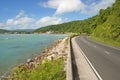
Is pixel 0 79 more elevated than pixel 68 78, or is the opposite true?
pixel 68 78

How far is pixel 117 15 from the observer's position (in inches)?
2365

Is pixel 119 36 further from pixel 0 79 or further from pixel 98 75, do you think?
pixel 98 75

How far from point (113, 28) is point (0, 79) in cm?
3877

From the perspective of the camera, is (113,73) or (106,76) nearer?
(106,76)

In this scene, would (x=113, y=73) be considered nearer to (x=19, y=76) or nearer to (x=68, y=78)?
(x=68, y=78)

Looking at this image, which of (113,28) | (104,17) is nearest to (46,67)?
(113,28)

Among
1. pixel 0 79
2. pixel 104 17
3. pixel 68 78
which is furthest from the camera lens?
pixel 104 17

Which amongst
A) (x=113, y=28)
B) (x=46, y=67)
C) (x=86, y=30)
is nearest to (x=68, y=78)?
(x=46, y=67)

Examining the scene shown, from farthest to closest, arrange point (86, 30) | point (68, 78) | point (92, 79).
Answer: point (86, 30) < point (92, 79) < point (68, 78)

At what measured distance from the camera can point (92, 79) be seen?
11.6m

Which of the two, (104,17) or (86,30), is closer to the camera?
(104,17)

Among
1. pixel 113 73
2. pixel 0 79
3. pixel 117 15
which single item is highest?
pixel 117 15

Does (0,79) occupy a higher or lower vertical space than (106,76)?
lower

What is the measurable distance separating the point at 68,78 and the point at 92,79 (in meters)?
1.89
